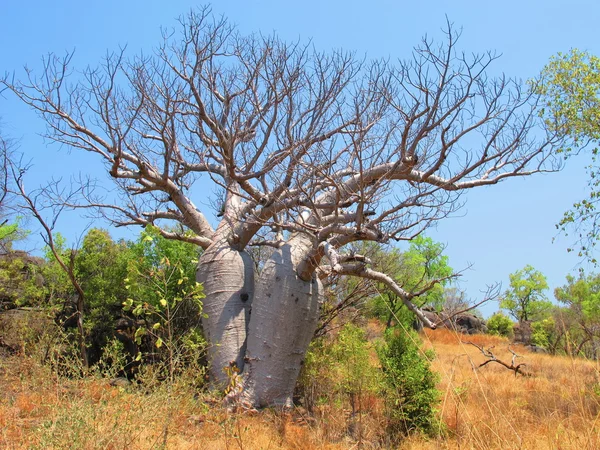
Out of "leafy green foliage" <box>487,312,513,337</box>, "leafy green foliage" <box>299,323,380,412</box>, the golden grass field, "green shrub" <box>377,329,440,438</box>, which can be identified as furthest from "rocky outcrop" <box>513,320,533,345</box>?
"green shrub" <box>377,329,440,438</box>

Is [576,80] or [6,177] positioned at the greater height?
[576,80]

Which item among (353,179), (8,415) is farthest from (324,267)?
(8,415)

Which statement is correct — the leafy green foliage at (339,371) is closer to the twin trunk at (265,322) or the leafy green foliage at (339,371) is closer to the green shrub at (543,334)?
the twin trunk at (265,322)

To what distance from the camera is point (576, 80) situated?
9.06 meters

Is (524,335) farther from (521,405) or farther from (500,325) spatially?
(521,405)

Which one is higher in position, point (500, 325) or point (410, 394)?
point (500, 325)

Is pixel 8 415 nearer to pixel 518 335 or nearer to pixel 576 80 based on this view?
pixel 576 80

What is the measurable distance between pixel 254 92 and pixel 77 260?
3474 millimetres

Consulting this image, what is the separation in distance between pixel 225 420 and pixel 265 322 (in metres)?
2.50

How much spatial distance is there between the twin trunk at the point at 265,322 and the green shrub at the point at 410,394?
1.04 meters

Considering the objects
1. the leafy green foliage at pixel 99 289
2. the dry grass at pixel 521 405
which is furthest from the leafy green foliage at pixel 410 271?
the leafy green foliage at pixel 99 289

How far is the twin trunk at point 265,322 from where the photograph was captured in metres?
Result: 5.99

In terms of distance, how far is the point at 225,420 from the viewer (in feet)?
11.7

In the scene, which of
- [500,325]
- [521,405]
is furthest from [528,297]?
[521,405]
